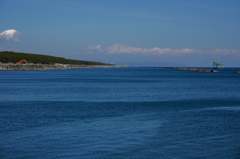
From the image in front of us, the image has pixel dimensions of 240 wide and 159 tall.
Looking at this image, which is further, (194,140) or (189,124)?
(189,124)

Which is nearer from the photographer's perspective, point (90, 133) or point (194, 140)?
point (194, 140)

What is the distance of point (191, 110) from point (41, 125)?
460 inches

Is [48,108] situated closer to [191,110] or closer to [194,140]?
[191,110]

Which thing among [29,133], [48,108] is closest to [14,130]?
[29,133]

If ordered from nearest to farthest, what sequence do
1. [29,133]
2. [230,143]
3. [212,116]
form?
1. [230,143]
2. [29,133]
3. [212,116]

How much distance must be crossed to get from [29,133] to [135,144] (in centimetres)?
538

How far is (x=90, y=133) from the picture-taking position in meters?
15.5

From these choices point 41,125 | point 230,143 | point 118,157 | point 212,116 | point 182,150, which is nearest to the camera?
point 118,157

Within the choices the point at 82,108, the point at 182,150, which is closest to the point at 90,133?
the point at 182,150

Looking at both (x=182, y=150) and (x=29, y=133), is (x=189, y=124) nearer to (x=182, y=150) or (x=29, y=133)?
(x=182, y=150)

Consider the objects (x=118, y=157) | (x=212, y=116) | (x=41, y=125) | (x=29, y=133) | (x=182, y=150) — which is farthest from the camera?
(x=212, y=116)

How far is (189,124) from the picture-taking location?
59.3 feet

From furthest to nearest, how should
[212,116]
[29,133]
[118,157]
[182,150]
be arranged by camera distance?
1. [212,116]
2. [29,133]
3. [182,150]
4. [118,157]

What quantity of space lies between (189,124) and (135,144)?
5524mm
